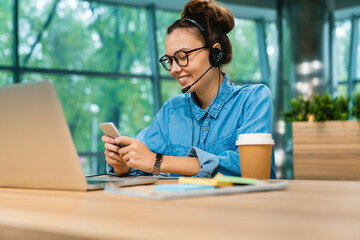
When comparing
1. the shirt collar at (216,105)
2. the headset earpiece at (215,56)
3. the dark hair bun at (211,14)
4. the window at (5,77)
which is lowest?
the shirt collar at (216,105)

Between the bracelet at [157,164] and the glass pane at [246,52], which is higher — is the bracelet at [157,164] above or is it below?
below

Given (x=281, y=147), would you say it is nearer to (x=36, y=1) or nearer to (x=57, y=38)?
(x=57, y=38)

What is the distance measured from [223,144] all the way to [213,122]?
112 millimetres

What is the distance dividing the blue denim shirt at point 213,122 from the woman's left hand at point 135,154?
16 centimetres

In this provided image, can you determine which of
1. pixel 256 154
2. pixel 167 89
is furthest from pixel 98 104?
pixel 256 154

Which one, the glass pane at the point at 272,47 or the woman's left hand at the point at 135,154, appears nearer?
the woman's left hand at the point at 135,154

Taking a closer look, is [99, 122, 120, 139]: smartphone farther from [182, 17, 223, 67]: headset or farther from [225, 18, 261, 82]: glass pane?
[225, 18, 261, 82]: glass pane

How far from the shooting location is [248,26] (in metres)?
6.53

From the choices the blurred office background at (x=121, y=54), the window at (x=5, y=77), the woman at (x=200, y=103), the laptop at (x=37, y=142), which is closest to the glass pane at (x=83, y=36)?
the blurred office background at (x=121, y=54)

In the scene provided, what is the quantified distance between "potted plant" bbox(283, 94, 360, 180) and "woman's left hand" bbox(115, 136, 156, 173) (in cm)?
188

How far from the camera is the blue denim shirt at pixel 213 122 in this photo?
4.73 ft

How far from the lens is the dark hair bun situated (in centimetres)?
170

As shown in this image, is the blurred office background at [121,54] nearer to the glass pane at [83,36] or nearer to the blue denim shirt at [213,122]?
the glass pane at [83,36]

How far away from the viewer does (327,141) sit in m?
2.85
